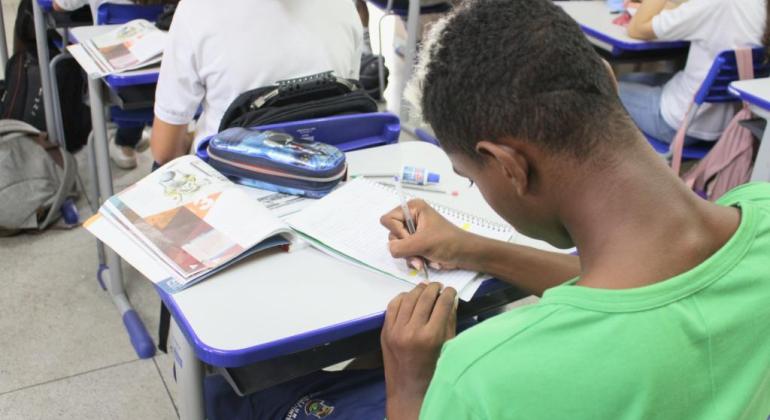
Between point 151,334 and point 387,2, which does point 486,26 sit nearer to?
point 151,334

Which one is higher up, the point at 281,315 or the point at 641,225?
the point at 641,225

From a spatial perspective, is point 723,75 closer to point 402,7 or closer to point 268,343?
point 402,7

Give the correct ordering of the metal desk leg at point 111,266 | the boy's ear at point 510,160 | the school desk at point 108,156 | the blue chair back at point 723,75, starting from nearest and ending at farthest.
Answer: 1. the boy's ear at point 510,160
2. the school desk at point 108,156
3. the metal desk leg at point 111,266
4. the blue chair back at point 723,75

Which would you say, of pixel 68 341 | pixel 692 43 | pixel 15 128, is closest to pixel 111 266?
pixel 68 341

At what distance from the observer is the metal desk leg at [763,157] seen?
2246mm

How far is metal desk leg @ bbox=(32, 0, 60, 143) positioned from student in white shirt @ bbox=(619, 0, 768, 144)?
7.51 feet

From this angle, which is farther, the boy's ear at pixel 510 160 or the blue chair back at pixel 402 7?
the blue chair back at pixel 402 7

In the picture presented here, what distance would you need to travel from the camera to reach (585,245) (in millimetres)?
783

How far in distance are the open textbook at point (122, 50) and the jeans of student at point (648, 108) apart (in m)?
1.63

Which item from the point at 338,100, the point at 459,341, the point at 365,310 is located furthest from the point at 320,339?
the point at 338,100

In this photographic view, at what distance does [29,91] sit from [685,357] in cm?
297

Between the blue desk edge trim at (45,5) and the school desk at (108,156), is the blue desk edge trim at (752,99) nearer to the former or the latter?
the school desk at (108,156)

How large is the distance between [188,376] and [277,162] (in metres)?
0.42

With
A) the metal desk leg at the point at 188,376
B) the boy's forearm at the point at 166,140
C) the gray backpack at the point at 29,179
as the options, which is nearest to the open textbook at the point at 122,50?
the boy's forearm at the point at 166,140
